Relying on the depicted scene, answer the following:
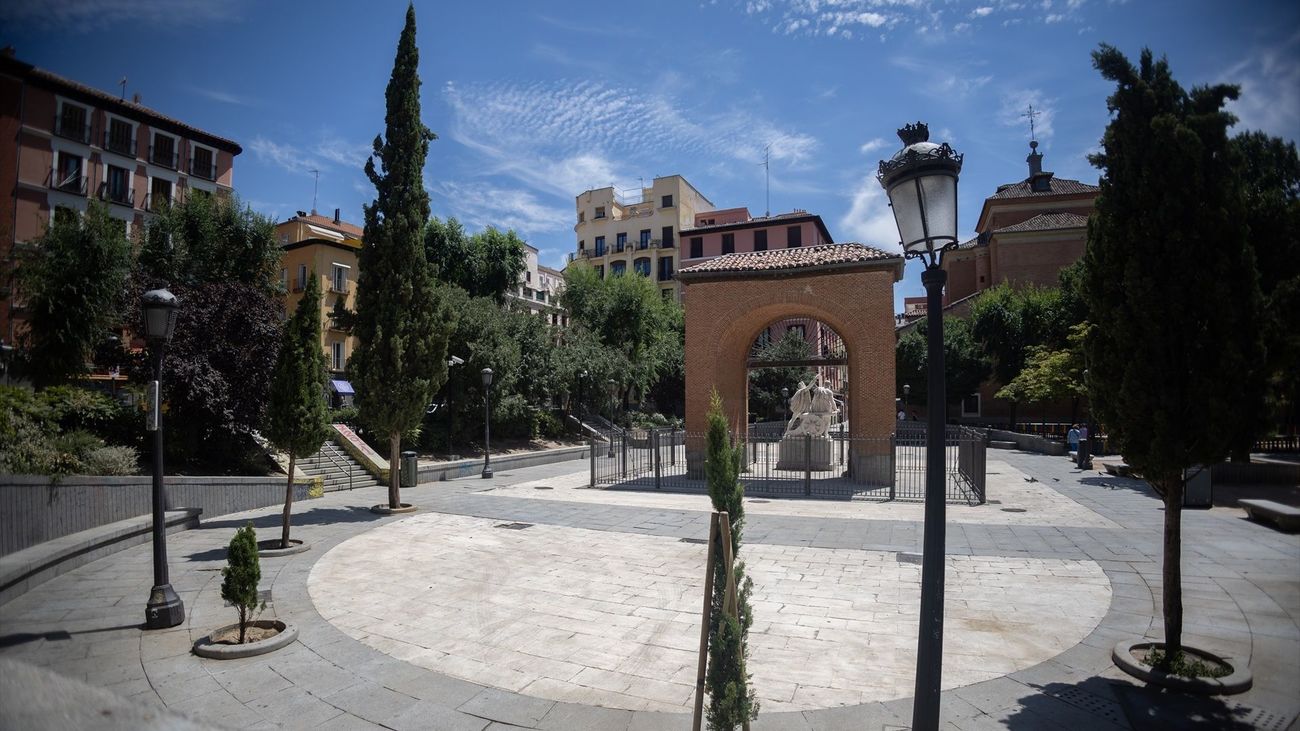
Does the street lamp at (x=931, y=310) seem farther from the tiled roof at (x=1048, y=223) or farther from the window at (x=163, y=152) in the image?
the tiled roof at (x=1048, y=223)

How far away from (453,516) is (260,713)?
27.2 feet

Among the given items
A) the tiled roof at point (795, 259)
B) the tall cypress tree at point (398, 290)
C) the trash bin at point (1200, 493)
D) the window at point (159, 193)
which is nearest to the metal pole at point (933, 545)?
the tall cypress tree at point (398, 290)

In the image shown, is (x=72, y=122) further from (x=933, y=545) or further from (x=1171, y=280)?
A: (x=1171, y=280)

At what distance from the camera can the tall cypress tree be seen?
40.7 ft

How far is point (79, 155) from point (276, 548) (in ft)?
21.8

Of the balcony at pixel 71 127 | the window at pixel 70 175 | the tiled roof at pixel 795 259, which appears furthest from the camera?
the tiled roof at pixel 795 259

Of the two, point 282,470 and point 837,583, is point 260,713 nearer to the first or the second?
point 837,583

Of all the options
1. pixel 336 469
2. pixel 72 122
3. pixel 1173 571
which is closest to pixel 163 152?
pixel 336 469

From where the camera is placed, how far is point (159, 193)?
18.2 metres

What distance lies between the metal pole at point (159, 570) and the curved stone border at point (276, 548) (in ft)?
9.33

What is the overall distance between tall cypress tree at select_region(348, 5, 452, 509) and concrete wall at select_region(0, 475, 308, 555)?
11.0ft

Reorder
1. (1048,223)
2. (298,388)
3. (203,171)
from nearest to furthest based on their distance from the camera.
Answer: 1. (298,388)
2. (203,171)
3. (1048,223)

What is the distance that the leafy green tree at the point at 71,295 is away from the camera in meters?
13.1

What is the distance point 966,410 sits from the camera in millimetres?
42406
